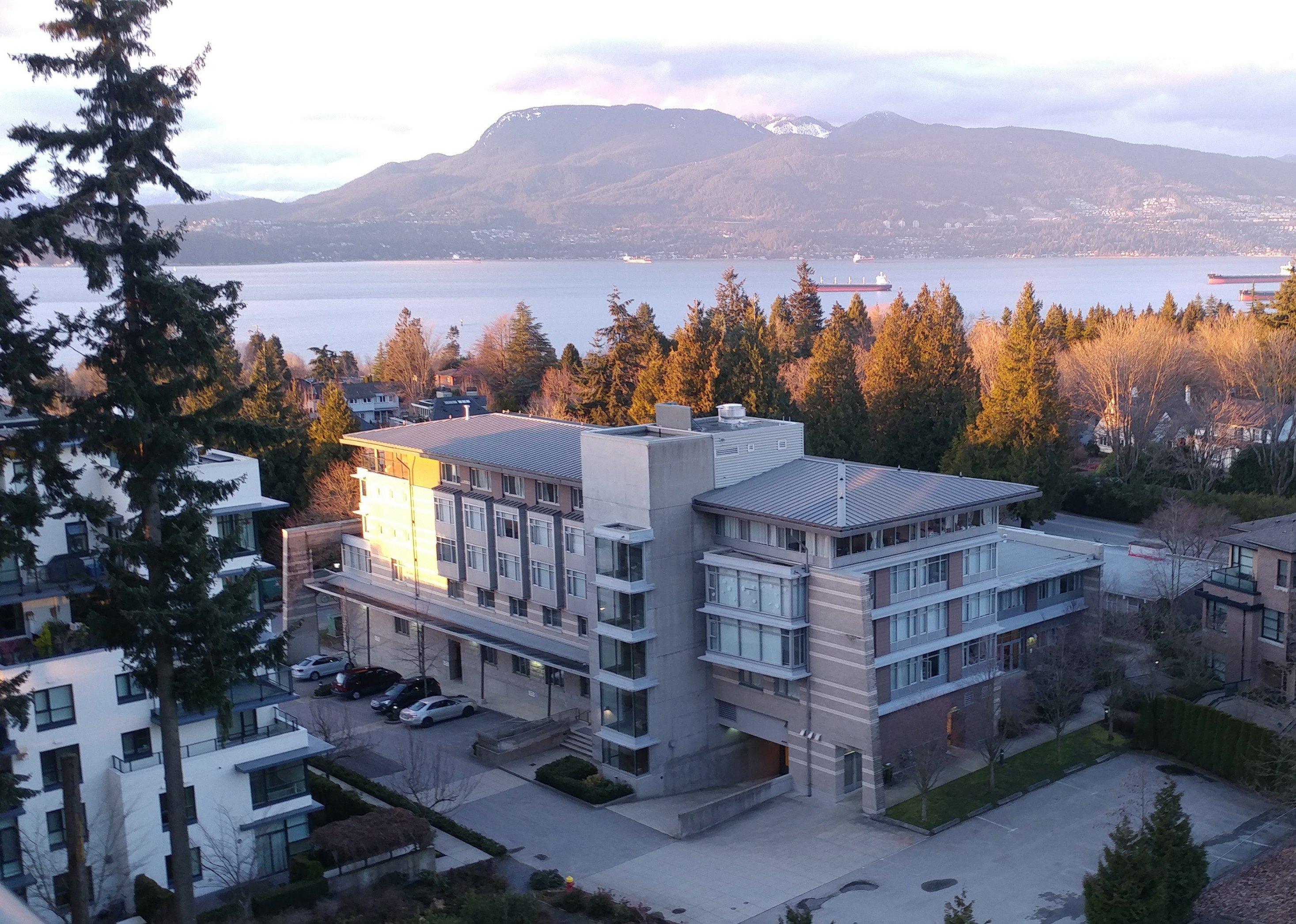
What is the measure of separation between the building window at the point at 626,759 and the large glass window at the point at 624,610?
3557mm

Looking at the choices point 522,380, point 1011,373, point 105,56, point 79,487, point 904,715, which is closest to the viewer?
point 105,56

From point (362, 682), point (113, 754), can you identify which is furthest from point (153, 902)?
point (362, 682)

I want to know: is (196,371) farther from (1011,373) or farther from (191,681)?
(1011,373)

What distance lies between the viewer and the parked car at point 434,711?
37781 mm

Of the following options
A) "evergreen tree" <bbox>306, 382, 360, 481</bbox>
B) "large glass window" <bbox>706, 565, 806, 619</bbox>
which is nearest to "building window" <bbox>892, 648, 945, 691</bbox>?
"large glass window" <bbox>706, 565, 806, 619</bbox>

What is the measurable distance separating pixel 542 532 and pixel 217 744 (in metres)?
15.0

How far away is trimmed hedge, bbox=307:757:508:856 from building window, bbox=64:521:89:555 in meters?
7.71

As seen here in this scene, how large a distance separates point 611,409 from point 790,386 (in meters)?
15.7

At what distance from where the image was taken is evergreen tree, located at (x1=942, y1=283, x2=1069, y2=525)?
51938 millimetres

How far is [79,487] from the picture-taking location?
85.5 feet

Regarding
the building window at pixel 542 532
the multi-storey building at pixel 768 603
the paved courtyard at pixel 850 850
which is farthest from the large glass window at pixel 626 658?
the building window at pixel 542 532

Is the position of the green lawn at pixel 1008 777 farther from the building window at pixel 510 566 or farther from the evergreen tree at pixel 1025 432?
the evergreen tree at pixel 1025 432

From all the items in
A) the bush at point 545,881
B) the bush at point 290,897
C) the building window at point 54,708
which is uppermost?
the building window at point 54,708

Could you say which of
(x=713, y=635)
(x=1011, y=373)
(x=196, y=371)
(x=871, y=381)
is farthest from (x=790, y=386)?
(x=196, y=371)
